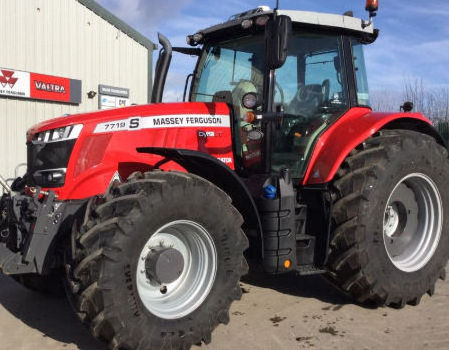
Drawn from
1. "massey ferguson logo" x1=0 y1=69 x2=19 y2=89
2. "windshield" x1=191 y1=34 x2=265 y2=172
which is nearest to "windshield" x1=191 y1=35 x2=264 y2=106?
"windshield" x1=191 y1=34 x2=265 y2=172

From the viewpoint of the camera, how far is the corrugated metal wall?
1051 cm

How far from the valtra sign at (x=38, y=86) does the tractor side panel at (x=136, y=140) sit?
7.52m

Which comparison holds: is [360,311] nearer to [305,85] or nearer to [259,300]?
[259,300]

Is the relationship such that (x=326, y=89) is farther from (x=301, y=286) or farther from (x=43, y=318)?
(x=43, y=318)

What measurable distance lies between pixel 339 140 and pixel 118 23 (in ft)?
33.3

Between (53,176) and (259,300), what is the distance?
6.76 feet

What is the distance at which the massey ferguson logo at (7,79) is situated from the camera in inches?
405

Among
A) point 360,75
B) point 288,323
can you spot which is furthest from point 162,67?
point 288,323

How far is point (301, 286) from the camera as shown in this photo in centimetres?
484

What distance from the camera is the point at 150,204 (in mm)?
3098

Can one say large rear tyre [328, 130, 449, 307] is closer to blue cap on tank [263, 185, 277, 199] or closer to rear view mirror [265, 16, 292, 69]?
blue cap on tank [263, 185, 277, 199]

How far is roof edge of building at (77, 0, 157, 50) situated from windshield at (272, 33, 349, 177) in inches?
349

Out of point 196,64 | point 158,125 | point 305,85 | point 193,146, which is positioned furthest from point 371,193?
point 196,64

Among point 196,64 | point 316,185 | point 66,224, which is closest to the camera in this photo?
point 66,224
